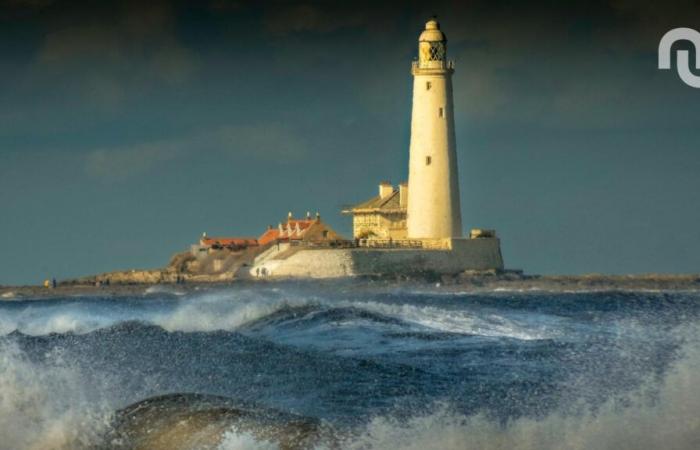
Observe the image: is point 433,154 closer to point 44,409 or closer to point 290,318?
point 290,318

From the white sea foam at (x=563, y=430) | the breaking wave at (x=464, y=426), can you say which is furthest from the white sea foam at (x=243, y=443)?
the white sea foam at (x=563, y=430)

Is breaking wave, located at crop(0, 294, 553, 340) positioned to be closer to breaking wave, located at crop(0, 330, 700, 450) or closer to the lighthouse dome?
breaking wave, located at crop(0, 330, 700, 450)

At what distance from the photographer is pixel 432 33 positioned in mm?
78500

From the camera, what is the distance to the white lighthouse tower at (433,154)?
2955 inches

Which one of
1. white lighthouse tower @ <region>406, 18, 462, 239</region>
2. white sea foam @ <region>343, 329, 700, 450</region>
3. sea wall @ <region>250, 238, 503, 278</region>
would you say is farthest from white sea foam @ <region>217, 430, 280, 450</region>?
white lighthouse tower @ <region>406, 18, 462, 239</region>

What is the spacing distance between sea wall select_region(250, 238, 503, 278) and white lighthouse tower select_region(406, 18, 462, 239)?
116cm

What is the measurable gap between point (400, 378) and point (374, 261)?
57.4 m

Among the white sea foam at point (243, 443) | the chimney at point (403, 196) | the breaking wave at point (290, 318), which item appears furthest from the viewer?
the chimney at point (403, 196)

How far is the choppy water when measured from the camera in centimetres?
1398

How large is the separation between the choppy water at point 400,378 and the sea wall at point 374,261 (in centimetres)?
4547

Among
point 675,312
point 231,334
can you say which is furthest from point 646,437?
point 675,312

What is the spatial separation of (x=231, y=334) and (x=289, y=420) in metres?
10.2

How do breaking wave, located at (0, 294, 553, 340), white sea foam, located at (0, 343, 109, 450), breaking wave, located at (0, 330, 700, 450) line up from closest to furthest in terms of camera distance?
1. breaking wave, located at (0, 330, 700, 450)
2. white sea foam, located at (0, 343, 109, 450)
3. breaking wave, located at (0, 294, 553, 340)

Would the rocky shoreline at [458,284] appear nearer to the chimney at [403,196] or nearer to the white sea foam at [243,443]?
the chimney at [403,196]
